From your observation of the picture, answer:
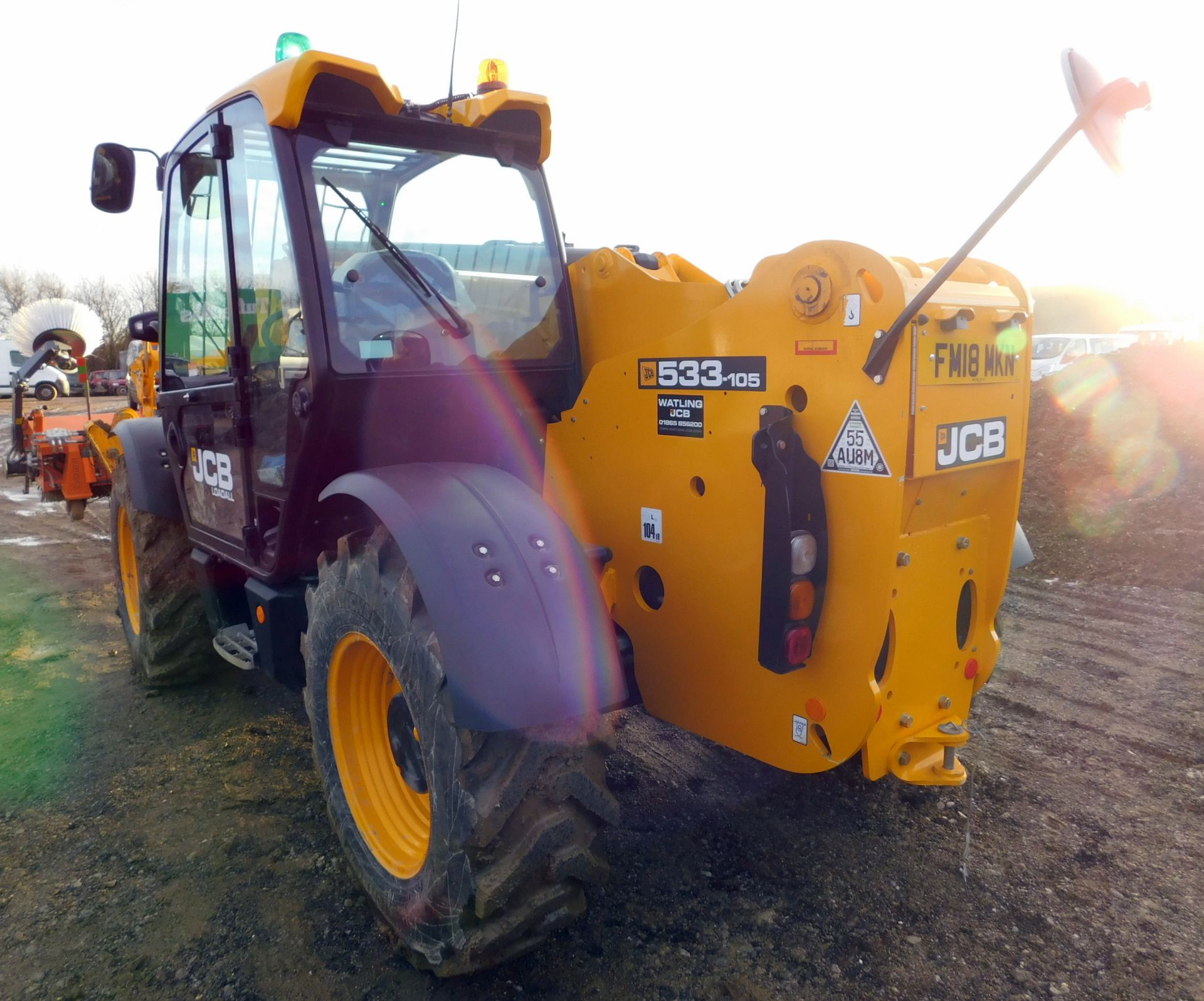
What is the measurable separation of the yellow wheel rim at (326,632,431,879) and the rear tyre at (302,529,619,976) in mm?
80

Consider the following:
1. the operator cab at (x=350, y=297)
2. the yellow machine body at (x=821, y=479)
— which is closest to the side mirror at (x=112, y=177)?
the operator cab at (x=350, y=297)

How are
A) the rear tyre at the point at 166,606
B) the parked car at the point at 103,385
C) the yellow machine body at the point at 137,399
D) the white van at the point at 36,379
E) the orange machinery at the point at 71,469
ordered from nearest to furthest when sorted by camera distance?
the rear tyre at the point at 166,606 < the yellow machine body at the point at 137,399 < the orange machinery at the point at 71,469 < the white van at the point at 36,379 < the parked car at the point at 103,385

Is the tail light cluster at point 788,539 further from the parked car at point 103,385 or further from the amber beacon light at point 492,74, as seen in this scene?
the parked car at point 103,385

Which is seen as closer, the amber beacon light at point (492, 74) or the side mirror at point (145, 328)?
the amber beacon light at point (492, 74)

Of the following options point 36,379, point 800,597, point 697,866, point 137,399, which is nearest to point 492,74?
point 800,597

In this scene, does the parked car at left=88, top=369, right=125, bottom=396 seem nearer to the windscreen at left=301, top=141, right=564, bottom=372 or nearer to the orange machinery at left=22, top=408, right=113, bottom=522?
the orange machinery at left=22, top=408, right=113, bottom=522

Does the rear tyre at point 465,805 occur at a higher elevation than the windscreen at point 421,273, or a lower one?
lower

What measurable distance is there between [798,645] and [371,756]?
1.38m

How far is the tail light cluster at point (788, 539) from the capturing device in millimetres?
2256

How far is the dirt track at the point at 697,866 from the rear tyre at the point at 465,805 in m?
0.27

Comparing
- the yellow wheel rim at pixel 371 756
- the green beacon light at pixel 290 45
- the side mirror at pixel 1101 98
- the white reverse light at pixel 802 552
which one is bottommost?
the yellow wheel rim at pixel 371 756

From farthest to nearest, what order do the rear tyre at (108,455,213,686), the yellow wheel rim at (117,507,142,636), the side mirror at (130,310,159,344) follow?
the yellow wheel rim at (117,507,142,636) < the rear tyre at (108,455,213,686) < the side mirror at (130,310,159,344)

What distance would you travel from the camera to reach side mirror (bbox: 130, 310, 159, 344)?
396 centimetres

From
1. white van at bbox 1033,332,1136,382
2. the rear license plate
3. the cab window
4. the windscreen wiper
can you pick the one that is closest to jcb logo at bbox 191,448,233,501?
the cab window
